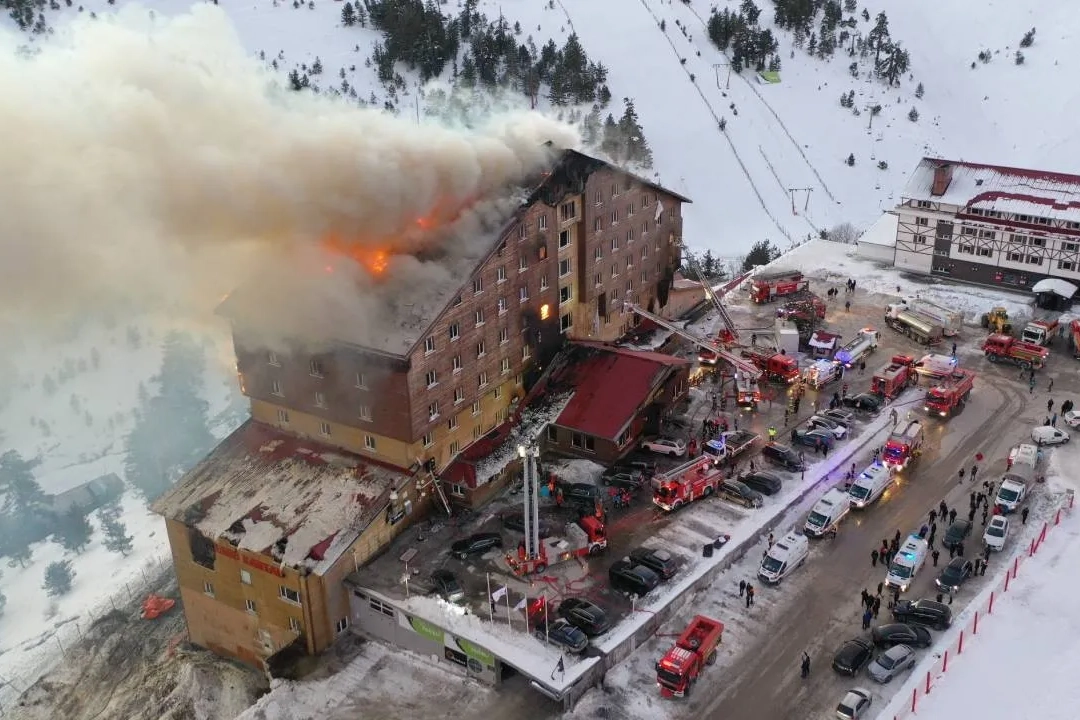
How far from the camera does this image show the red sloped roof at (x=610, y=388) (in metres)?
47.8

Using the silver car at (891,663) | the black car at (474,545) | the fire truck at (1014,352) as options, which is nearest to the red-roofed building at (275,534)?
the black car at (474,545)

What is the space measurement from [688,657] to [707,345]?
25565 mm

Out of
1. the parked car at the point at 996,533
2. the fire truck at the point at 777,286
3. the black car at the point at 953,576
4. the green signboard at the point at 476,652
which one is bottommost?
the green signboard at the point at 476,652

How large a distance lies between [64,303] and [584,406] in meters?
24.1

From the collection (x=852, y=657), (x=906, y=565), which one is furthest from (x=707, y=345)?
(x=852, y=657)

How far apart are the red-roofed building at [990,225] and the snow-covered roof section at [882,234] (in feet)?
7.51

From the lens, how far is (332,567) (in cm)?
3950

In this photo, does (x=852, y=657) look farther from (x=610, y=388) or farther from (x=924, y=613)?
(x=610, y=388)

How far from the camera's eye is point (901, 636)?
36.0 meters

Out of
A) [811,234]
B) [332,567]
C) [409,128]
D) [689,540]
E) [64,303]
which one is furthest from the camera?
[811,234]

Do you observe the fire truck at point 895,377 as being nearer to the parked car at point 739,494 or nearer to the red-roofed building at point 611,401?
the red-roofed building at point 611,401

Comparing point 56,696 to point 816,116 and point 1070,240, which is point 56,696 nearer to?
point 1070,240

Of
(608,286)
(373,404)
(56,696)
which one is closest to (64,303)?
(373,404)

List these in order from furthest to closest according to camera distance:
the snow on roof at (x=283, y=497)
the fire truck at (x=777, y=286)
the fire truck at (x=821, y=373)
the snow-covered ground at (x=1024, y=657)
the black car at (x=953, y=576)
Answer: the fire truck at (x=777, y=286) < the fire truck at (x=821, y=373) < the snow on roof at (x=283, y=497) < the black car at (x=953, y=576) < the snow-covered ground at (x=1024, y=657)
